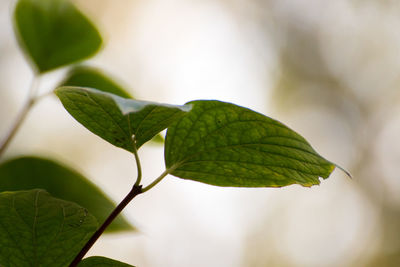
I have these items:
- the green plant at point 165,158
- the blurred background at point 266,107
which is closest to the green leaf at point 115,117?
the green plant at point 165,158

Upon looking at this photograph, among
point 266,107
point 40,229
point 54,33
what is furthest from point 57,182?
point 266,107

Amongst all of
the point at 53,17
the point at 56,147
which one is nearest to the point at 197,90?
the point at 56,147

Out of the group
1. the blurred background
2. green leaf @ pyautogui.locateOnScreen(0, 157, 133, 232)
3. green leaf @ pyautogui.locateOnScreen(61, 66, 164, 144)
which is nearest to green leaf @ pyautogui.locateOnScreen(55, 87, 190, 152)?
green leaf @ pyautogui.locateOnScreen(0, 157, 133, 232)

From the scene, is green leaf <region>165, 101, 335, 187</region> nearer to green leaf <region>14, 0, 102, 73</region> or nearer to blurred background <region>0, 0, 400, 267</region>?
green leaf <region>14, 0, 102, 73</region>

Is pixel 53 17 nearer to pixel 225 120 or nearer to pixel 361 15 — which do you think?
pixel 225 120

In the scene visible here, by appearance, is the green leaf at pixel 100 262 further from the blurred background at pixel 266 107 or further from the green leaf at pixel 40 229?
the blurred background at pixel 266 107
